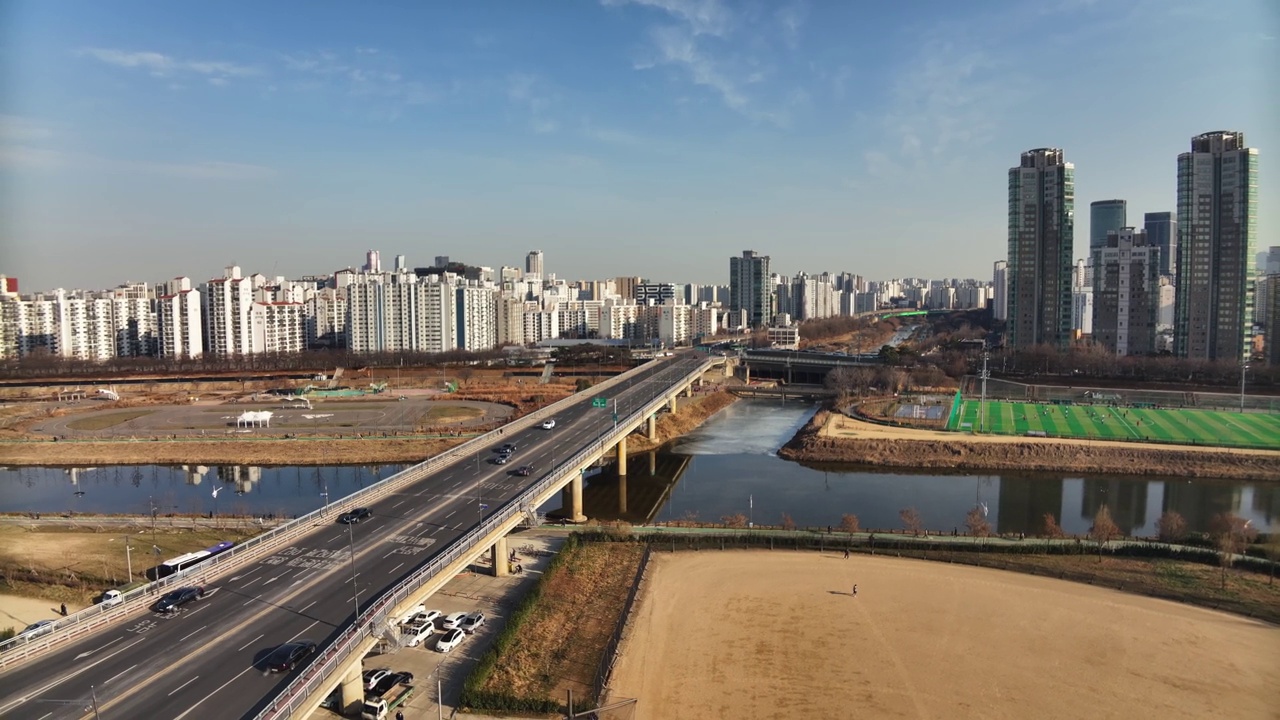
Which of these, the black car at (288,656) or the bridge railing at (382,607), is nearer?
the bridge railing at (382,607)

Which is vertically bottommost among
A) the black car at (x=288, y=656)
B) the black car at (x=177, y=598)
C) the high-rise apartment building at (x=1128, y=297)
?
the black car at (x=288, y=656)

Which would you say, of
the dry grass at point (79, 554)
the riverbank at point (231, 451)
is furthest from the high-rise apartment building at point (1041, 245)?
the dry grass at point (79, 554)

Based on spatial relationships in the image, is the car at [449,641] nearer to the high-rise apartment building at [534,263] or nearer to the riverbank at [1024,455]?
the riverbank at [1024,455]

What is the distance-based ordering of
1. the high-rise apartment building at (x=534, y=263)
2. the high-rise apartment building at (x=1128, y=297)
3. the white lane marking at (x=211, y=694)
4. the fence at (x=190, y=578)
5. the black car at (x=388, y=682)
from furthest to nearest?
the high-rise apartment building at (x=534, y=263), the high-rise apartment building at (x=1128, y=297), the black car at (x=388, y=682), the fence at (x=190, y=578), the white lane marking at (x=211, y=694)

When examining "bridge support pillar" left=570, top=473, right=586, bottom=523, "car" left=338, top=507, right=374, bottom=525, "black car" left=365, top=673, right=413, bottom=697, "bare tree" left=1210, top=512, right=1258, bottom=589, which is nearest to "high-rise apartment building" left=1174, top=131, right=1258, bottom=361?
"bare tree" left=1210, top=512, right=1258, bottom=589

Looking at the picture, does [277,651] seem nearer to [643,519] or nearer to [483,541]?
[483,541]

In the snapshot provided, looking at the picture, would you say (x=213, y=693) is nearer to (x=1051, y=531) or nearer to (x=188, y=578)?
(x=188, y=578)

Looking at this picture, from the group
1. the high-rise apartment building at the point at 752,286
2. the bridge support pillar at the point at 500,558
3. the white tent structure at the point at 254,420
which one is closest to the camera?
the bridge support pillar at the point at 500,558
